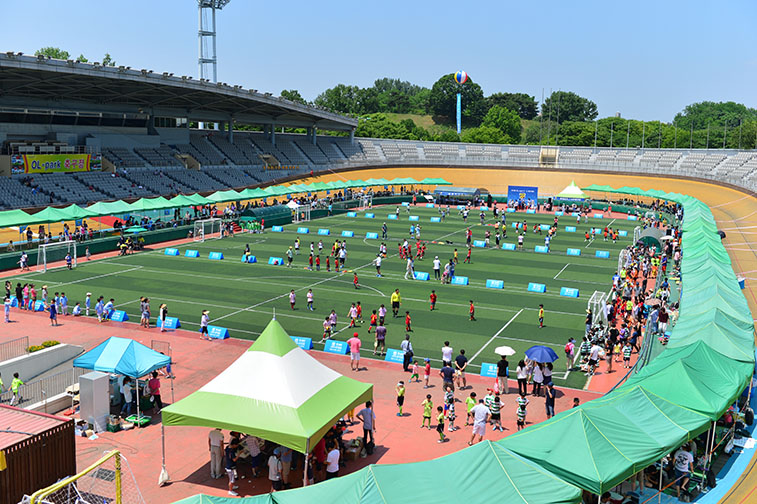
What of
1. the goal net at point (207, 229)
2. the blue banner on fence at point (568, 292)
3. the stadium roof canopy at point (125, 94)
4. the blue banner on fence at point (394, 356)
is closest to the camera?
the blue banner on fence at point (394, 356)

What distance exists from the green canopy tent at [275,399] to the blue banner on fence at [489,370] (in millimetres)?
7701

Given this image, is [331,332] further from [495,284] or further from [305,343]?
[495,284]

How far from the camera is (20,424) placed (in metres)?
13.9

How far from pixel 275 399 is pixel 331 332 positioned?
45.2 feet

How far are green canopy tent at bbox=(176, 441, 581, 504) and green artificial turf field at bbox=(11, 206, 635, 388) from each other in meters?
12.0

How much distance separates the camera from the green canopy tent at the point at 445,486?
38.8 feet

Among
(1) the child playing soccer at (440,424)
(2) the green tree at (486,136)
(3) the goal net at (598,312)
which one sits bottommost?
(1) the child playing soccer at (440,424)

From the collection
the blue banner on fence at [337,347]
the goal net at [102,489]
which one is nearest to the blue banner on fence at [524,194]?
the blue banner on fence at [337,347]

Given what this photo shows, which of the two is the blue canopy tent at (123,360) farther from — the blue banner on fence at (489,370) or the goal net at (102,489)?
the blue banner on fence at (489,370)

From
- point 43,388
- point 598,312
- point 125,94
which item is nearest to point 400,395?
point 43,388

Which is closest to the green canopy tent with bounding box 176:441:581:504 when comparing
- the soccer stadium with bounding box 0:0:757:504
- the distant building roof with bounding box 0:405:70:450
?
the soccer stadium with bounding box 0:0:757:504

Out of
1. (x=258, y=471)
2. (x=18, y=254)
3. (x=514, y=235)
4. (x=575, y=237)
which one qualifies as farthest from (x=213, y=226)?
(x=258, y=471)

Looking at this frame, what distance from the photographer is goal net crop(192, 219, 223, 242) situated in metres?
55.3

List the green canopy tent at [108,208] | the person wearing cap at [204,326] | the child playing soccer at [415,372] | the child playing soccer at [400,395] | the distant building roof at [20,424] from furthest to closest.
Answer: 1. the green canopy tent at [108,208]
2. the person wearing cap at [204,326]
3. the child playing soccer at [415,372]
4. the child playing soccer at [400,395]
5. the distant building roof at [20,424]
